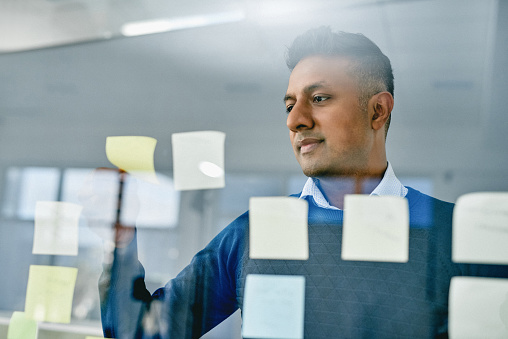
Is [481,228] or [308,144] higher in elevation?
[308,144]

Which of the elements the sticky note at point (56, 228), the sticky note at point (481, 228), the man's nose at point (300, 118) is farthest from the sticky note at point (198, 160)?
the sticky note at point (481, 228)

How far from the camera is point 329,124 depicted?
672 millimetres

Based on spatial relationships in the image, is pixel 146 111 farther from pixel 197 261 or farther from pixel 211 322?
pixel 211 322

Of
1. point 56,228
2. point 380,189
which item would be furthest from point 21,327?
point 380,189

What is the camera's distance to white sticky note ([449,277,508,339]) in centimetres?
56

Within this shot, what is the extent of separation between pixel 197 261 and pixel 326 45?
0.44m

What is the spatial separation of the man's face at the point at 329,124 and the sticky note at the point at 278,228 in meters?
0.07

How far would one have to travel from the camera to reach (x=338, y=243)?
2.11 ft

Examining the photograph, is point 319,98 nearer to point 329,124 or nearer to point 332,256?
point 329,124

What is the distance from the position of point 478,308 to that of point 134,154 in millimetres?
619

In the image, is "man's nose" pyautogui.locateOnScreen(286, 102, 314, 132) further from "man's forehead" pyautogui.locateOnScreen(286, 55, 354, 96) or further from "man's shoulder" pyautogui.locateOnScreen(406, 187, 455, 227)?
"man's shoulder" pyautogui.locateOnScreen(406, 187, 455, 227)

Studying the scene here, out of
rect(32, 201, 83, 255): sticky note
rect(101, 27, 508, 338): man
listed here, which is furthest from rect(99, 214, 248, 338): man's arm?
rect(32, 201, 83, 255): sticky note

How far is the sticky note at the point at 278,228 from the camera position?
2.17ft

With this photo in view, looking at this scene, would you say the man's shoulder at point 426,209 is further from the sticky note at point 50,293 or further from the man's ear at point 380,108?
the sticky note at point 50,293
